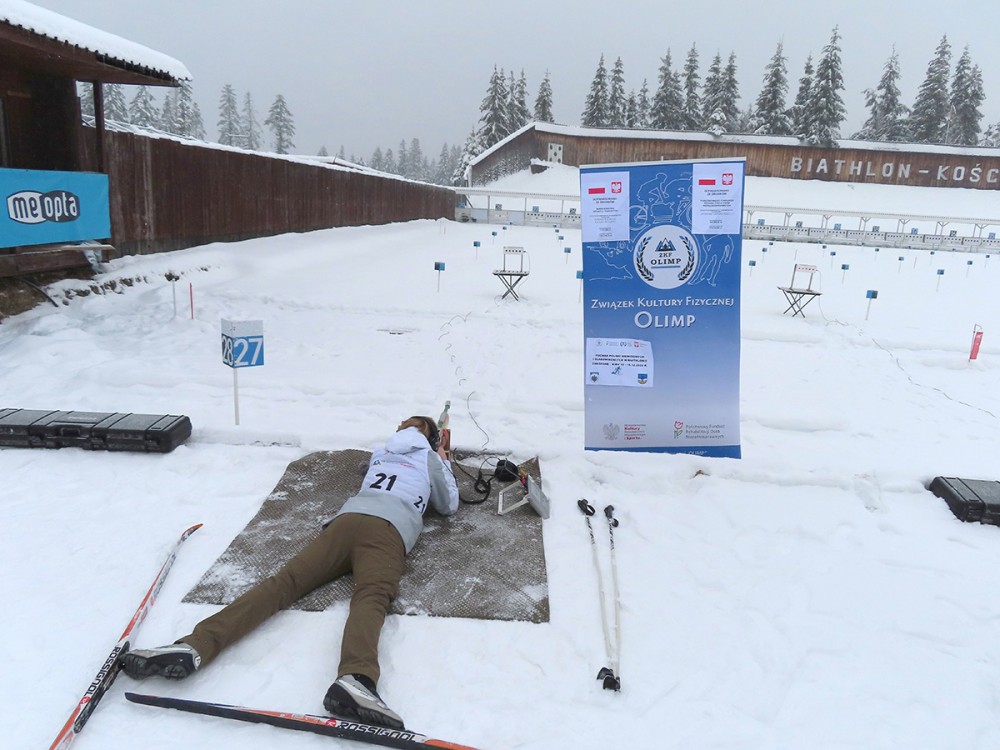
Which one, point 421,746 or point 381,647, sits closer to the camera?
point 421,746

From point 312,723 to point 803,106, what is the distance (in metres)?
67.9

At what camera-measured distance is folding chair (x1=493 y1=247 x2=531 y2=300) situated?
13648mm

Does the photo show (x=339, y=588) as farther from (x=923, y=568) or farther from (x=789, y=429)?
(x=789, y=429)

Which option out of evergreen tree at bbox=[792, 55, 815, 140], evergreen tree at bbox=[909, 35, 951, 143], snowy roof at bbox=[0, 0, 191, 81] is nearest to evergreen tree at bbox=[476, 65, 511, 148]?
evergreen tree at bbox=[792, 55, 815, 140]

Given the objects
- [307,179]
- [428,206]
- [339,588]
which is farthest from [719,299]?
[428,206]

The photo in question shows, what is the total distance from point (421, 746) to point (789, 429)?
18.6 feet

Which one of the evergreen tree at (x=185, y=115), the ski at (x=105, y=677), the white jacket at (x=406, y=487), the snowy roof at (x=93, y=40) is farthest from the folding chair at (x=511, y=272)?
the evergreen tree at (x=185, y=115)

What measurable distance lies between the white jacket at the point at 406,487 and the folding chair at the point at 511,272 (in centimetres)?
933

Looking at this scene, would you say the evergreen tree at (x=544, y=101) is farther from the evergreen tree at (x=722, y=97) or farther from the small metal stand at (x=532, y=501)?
the small metal stand at (x=532, y=501)

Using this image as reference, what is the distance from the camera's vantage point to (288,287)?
12984 millimetres

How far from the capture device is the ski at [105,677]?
2.53 metres

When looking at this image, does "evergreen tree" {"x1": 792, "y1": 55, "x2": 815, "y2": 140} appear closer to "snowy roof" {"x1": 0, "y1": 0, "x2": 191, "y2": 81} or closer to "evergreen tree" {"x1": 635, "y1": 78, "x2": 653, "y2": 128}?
"evergreen tree" {"x1": 635, "y1": 78, "x2": 653, "y2": 128}

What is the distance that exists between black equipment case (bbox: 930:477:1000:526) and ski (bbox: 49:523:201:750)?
5.76 metres

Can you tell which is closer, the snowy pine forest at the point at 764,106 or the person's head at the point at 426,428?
the person's head at the point at 426,428
